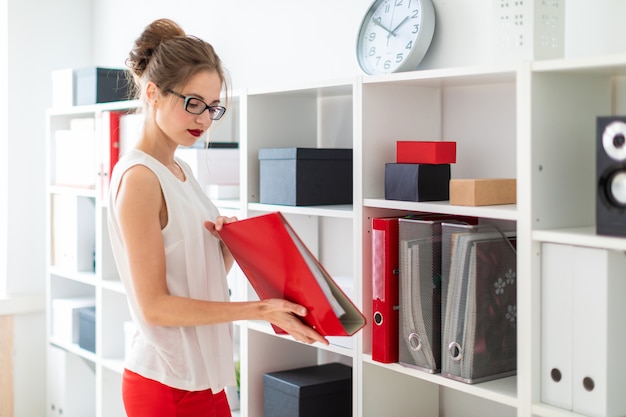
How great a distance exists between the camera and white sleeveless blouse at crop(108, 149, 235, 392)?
6.21ft

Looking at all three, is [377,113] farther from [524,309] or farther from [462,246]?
[524,309]

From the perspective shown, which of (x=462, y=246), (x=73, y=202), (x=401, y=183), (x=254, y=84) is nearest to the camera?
(x=462, y=246)

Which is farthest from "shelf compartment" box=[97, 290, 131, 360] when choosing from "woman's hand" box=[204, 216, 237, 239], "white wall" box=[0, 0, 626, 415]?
"woman's hand" box=[204, 216, 237, 239]

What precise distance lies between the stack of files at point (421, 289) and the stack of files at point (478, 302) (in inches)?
1.7

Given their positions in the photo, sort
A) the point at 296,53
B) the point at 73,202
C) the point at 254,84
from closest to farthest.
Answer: the point at 296,53 < the point at 254,84 < the point at 73,202

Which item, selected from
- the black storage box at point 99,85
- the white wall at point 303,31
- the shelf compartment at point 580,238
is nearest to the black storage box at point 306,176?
the white wall at point 303,31

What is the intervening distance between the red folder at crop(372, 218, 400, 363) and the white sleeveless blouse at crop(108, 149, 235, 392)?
39 centimetres

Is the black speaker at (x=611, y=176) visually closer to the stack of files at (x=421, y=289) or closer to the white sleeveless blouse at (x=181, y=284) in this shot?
the stack of files at (x=421, y=289)

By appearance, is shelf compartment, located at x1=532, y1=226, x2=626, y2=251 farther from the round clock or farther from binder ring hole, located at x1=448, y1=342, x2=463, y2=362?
the round clock

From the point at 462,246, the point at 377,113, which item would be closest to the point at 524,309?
the point at 462,246

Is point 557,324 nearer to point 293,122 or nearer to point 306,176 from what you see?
point 306,176

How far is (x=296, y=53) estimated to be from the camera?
290 centimetres

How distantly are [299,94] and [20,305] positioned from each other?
6.77ft

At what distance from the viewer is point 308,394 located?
2.45m
